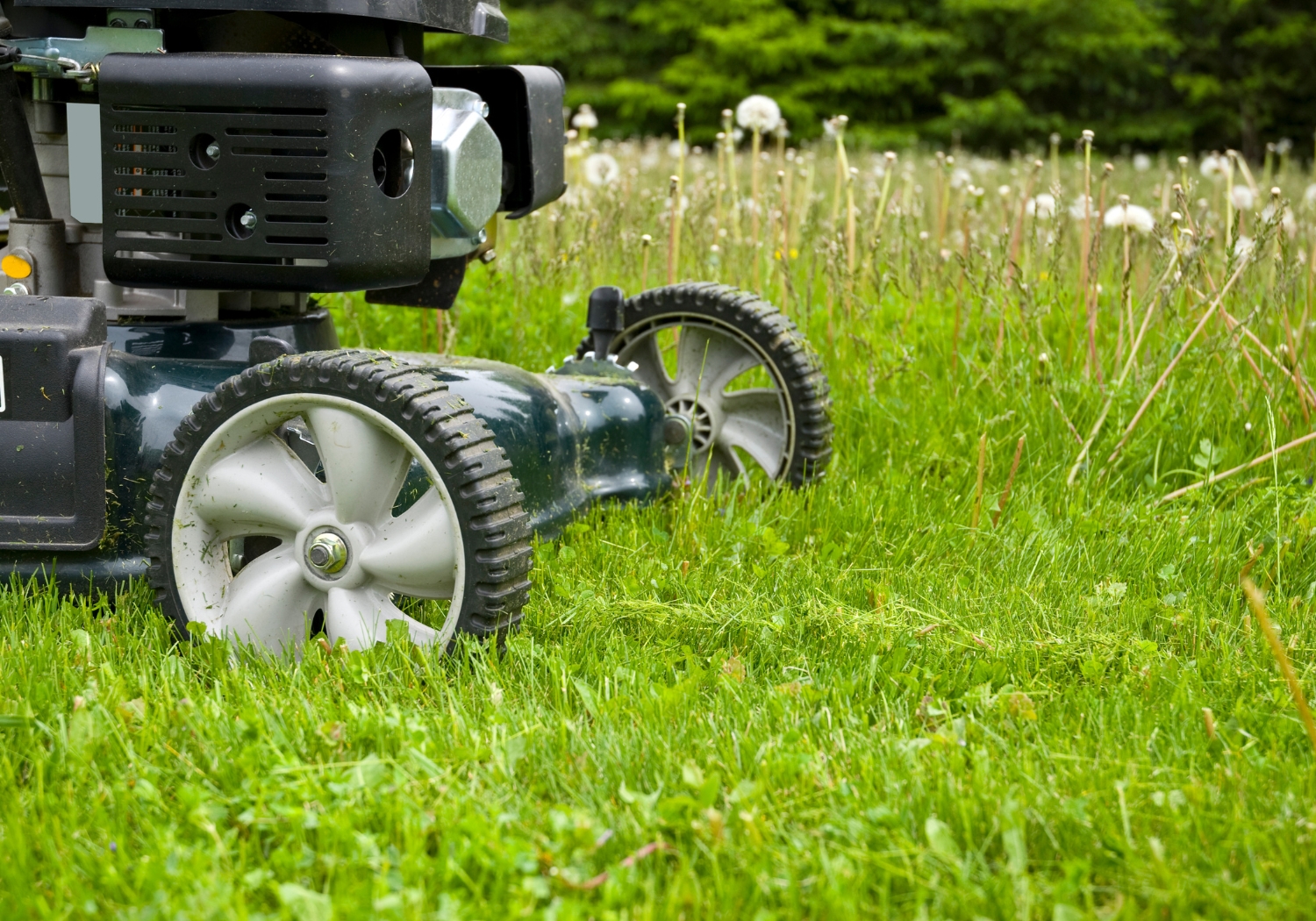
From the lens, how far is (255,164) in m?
1.64

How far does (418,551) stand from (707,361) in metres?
1.05

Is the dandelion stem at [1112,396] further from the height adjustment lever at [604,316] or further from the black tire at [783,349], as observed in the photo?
the height adjustment lever at [604,316]

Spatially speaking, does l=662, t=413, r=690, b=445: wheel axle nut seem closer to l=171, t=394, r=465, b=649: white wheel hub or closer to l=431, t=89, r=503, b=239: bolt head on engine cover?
l=431, t=89, r=503, b=239: bolt head on engine cover

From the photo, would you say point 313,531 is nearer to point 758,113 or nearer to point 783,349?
point 783,349

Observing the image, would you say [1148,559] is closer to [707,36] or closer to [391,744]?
[391,744]

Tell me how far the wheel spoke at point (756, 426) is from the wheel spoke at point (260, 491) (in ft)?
3.41

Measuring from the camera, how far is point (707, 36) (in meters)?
12.5

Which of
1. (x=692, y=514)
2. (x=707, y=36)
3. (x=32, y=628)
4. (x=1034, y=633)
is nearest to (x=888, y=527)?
(x=692, y=514)

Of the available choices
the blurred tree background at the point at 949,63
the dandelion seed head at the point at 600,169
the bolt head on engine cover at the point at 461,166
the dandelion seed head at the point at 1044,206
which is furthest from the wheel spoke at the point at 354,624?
the blurred tree background at the point at 949,63

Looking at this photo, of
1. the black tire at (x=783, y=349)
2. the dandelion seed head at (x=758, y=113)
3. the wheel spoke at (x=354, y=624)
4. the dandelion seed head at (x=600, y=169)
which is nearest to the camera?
the wheel spoke at (x=354, y=624)

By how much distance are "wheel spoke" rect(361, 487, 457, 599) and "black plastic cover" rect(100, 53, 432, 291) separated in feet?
1.07

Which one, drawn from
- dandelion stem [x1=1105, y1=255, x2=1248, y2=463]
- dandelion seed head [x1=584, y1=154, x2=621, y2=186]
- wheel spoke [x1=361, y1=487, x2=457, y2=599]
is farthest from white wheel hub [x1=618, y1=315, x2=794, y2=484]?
dandelion seed head [x1=584, y1=154, x2=621, y2=186]

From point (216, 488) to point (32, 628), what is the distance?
33 cm

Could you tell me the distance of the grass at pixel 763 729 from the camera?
1.17m
